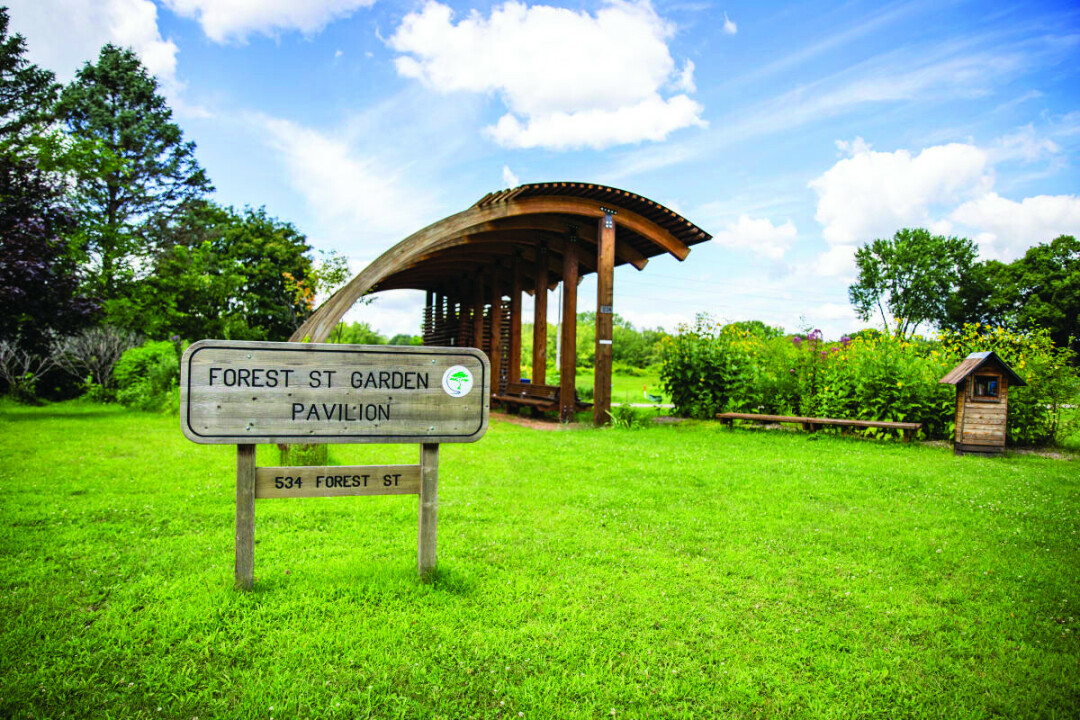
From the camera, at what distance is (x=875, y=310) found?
4672 cm

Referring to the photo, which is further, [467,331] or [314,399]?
[467,331]

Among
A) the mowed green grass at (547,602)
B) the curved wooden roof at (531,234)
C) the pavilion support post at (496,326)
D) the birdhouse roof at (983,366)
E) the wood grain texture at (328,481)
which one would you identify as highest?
the curved wooden roof at (531,234)

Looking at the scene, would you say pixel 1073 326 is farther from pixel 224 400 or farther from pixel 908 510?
pixel 224 400

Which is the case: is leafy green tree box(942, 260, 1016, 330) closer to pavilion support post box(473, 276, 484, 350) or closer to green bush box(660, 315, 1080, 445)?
green bush box(660, 315, 1080, 445)

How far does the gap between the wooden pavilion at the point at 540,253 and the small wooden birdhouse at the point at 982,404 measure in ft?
19.1

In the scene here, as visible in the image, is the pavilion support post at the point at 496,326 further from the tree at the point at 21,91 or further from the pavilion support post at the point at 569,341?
the tree at the point at 21,91

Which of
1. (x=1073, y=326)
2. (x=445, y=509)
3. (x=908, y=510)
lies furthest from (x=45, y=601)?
(x=1073, y=326)

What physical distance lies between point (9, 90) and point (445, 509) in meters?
31.1

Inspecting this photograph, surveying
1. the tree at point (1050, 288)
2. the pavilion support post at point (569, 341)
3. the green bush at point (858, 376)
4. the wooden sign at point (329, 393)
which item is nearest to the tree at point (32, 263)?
the pavilion support post at point (569, 341)

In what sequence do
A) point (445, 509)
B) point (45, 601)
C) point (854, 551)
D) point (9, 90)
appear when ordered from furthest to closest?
point (9, 90), point (445, 509), point (854, 551), point (45, 601)

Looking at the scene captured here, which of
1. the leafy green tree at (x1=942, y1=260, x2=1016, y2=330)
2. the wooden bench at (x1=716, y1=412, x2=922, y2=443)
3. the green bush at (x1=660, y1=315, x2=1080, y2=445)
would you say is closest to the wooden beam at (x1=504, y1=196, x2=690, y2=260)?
the green bush at (x1=660, y1=315, x2=1080, y2=445)

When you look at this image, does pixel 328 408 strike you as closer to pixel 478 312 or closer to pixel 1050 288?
pixel 478 312

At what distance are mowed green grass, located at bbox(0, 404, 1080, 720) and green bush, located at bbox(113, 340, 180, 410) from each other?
25.7ft

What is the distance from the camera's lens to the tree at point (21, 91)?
909 inches
